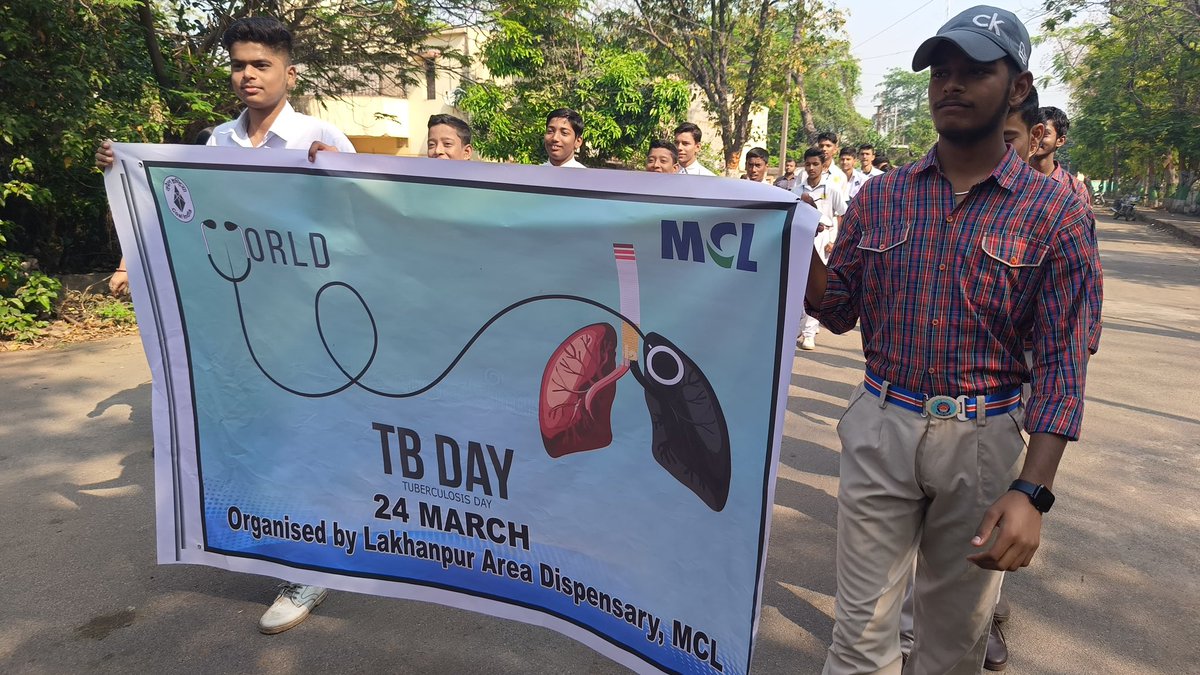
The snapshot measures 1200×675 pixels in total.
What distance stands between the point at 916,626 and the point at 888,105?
376ft

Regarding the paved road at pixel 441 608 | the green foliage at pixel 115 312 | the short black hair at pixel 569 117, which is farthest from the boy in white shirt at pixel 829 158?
the green foliage at pixel 115 312

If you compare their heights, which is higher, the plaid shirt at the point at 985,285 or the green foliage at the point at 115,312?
the plaid shirt at the point at 985,285

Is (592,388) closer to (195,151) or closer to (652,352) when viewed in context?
(652,352)

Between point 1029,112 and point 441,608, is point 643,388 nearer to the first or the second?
point 441,608

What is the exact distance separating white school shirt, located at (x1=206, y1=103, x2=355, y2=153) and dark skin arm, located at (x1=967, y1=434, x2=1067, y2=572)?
235 centimetres

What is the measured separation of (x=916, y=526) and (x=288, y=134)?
2.45 metres

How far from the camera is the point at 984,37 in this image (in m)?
1.73

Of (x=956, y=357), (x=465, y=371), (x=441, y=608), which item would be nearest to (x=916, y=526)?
(x=956, y=357)

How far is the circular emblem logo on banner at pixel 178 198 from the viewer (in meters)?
2.66

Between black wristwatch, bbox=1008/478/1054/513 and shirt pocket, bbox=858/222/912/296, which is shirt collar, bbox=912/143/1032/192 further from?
black wristwatch, bbox=1008/478/1054/513

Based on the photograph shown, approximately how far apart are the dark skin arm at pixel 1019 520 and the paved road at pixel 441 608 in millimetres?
1145

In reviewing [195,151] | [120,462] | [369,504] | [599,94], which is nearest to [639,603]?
[369,504]

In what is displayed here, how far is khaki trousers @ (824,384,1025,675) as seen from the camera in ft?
6.10

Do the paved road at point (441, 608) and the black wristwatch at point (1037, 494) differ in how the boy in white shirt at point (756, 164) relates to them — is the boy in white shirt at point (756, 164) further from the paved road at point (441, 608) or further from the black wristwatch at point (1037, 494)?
the black wristwatch at point (1037, 494)
